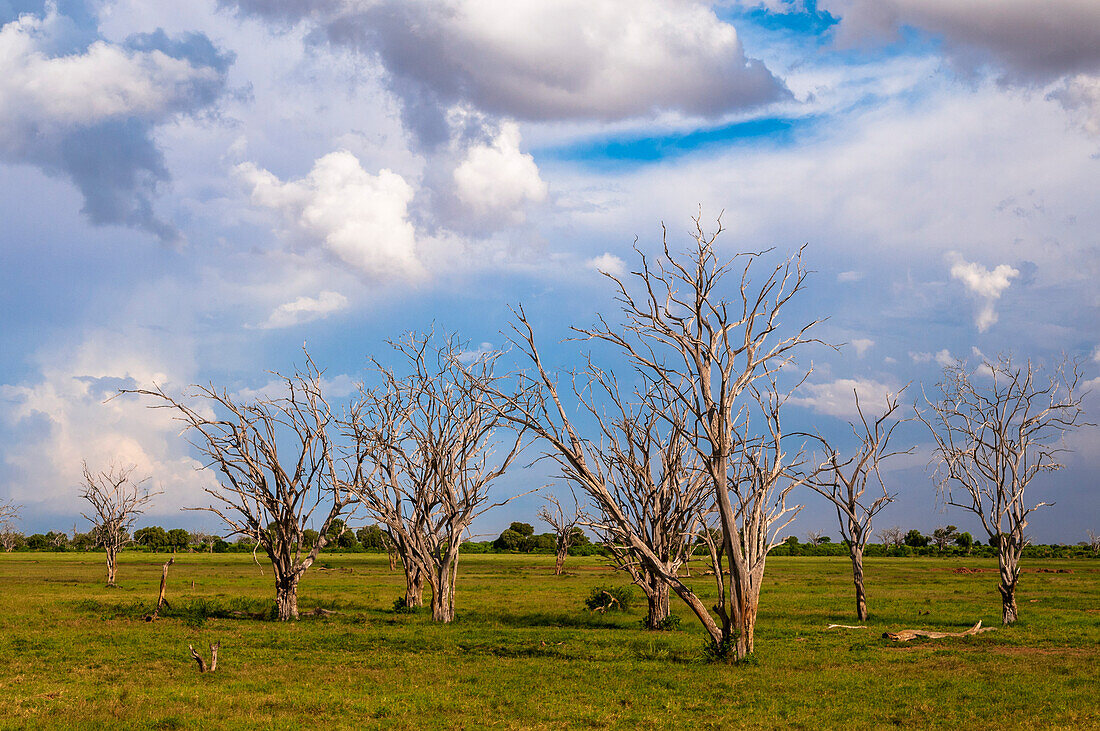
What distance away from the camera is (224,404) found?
31.4 m

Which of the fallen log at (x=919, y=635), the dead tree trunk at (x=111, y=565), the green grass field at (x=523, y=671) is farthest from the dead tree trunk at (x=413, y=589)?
the dead tree trunk at (x=111, y=565)

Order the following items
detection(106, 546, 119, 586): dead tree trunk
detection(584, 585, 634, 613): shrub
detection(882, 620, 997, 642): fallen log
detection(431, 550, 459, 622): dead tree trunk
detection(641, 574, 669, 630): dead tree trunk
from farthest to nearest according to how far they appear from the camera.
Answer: detection(106, 546, 119, 586): dead tree trunk
detection(584, 585, 634, 613): shrub
detection(431, 550, 459, 622): dead tree trunk
detection(641, 574, 669, 630): dead tree trunk
detection(882, 620, 997, 642): fallen log

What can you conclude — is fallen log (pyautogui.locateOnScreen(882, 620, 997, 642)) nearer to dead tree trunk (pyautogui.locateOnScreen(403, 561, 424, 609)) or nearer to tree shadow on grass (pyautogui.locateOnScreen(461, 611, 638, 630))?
tree shadow on grass (pyautogui.locateOnScreen(461, 611, 638, 630))

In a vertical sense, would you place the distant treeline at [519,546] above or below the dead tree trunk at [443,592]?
below

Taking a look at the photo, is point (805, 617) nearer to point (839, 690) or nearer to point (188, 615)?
point (839, 690)

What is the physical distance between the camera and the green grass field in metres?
15.0

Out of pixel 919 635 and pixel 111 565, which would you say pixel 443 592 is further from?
pixel 111 565

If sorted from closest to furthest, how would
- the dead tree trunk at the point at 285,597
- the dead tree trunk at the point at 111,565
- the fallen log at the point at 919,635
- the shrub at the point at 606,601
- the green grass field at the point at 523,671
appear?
the green grass field at the point at 523,671
the fallen log at the point at 919,635
the dead tree trunk at the point at 285,597
the shrub at the point at 606,601
the dead tree trunk at the point at 111,565

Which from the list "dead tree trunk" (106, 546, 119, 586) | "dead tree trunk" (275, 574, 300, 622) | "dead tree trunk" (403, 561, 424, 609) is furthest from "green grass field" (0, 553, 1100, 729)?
"dead tree trunk" (106, 546, 119, 586)

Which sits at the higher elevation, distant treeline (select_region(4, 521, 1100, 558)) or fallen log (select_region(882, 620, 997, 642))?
fallen log (select_region(882, 620, 997, 642))

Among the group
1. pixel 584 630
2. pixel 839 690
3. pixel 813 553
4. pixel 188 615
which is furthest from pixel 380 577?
pixel 813 553

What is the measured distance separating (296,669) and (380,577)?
44634 millimetres

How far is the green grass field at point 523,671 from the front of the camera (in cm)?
1498

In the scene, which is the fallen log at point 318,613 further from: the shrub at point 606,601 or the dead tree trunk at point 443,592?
the shrub at point 606,601
